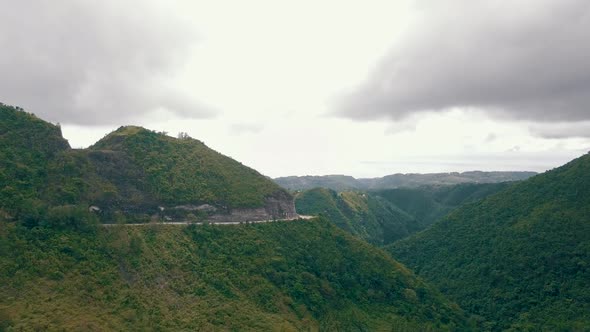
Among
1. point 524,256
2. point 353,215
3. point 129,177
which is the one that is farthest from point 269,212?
point 353,215

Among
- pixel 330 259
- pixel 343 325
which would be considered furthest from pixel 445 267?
pixel 343 325

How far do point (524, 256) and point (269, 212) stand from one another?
53778 millimetres

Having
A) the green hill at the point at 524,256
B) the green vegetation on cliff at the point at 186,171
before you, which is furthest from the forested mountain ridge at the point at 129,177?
the green hill at the point at 524,256

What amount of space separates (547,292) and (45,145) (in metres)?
94.3

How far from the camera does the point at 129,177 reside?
75.8 metres

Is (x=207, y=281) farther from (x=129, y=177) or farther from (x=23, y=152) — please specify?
(x=23, y=152)

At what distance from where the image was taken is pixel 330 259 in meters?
79.1

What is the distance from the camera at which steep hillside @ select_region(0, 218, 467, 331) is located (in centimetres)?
4900

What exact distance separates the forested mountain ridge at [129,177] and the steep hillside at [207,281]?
5.46 m

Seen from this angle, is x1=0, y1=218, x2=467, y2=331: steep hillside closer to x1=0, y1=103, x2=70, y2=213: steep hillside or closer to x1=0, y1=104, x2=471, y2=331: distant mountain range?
x1=0, y1=104, x2=471, y2=331: distant mountain range

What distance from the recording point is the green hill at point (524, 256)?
71625 mm

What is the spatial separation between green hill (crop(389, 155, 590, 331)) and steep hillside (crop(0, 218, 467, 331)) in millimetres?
10554

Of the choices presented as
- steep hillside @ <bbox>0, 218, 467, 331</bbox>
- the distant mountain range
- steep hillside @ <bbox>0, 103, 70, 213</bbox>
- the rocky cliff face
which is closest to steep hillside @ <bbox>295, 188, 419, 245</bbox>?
the rocky cliff face

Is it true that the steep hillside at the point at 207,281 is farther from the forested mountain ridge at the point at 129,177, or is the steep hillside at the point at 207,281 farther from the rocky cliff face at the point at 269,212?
the forested mountain ridge at the point at 129,177
